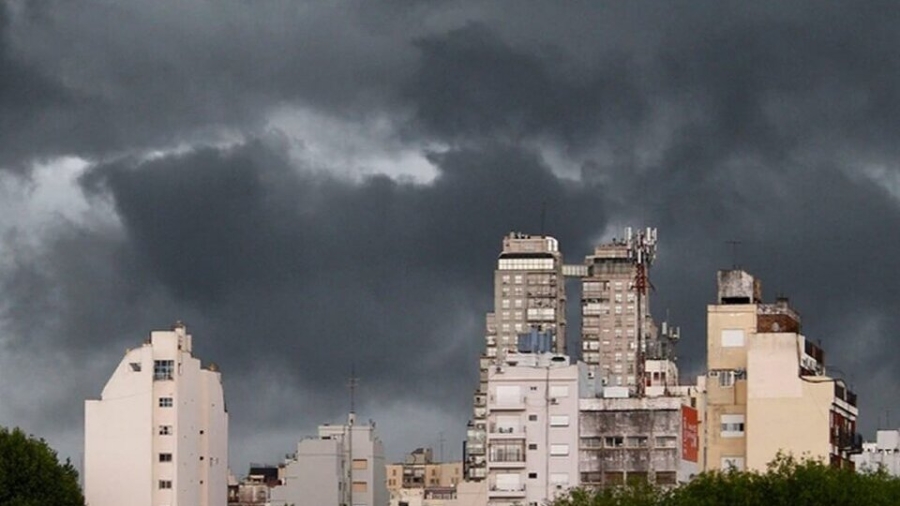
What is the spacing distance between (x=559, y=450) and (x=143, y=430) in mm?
27370

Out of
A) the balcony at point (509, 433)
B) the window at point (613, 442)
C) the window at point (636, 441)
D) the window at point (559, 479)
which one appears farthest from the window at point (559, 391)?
the window at point (636, 441)

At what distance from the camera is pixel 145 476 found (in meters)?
181

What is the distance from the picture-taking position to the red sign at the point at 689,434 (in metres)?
176

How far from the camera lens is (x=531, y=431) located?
182 metres

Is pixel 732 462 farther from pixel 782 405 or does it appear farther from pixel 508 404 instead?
pixel 508 404

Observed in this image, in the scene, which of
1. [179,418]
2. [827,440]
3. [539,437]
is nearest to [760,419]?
[827,440]

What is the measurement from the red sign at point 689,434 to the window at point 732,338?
15.8 ft

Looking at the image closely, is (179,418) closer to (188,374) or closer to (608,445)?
(188,374)

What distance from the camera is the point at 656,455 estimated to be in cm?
17562

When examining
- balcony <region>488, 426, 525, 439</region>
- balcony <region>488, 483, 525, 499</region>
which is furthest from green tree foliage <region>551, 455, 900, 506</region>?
balcony <region>488, 426, 525, 439</region>

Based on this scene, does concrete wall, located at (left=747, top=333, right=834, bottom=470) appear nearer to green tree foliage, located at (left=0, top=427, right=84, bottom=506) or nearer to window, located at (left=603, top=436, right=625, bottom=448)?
window, located at (left=603, top=436, right=625, bottom=448)

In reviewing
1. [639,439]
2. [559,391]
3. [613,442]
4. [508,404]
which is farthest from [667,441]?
[508,404]

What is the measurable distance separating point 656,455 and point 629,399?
4.86m

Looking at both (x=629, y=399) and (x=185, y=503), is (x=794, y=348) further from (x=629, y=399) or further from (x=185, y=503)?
(x=185, y=503)
